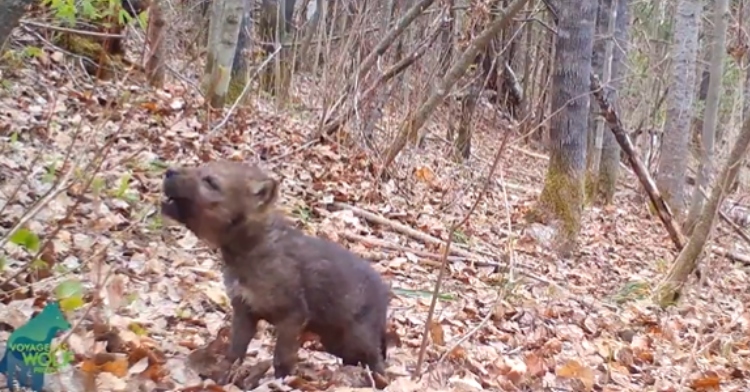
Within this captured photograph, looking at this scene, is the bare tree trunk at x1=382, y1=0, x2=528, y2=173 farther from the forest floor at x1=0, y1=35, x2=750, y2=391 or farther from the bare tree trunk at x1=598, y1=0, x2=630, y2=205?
the bare tree trunk at x1=598, y1=0, x2=630, y2=205

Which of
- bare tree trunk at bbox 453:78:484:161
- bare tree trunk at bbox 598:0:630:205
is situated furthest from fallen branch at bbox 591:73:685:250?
bare tree trunk at bbox 598:0:630:205

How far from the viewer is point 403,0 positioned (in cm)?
1296

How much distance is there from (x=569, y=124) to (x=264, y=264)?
23.2 ft

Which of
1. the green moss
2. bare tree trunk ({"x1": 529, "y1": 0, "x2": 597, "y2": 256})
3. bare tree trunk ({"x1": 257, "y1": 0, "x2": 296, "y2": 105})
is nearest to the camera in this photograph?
bare tree trunk ({"x1": 529, "y1": 0, "x2": 597, "y2": 256})

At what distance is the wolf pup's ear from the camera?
14.7 feet

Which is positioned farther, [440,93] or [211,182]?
[440,93]

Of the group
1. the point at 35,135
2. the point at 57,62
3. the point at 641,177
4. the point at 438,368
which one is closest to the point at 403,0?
the point at 641,177

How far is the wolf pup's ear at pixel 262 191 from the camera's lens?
448 centimetres

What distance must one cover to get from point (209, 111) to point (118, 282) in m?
5.24

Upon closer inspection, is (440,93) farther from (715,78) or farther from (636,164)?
(715,78)

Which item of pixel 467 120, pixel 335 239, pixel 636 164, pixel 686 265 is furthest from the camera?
pixel 467 120

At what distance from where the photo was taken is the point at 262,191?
4496mm

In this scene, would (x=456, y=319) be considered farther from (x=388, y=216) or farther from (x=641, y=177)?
(x=641, y=177)

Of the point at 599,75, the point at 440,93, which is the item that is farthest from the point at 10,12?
the point at 599,75
